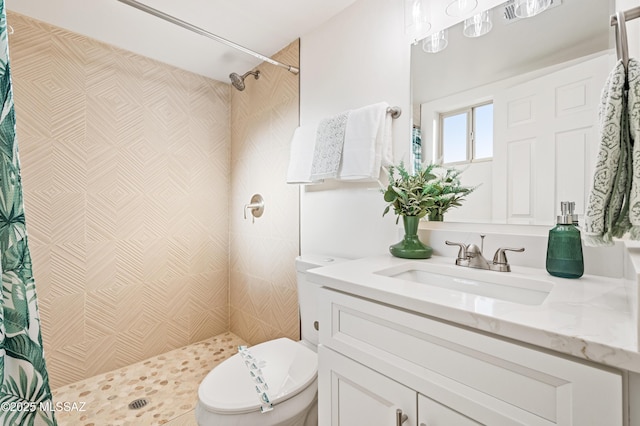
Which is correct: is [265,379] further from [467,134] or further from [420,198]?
[467,134]

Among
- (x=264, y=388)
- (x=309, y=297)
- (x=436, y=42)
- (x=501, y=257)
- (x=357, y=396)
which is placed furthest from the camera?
(x=309, y=297)

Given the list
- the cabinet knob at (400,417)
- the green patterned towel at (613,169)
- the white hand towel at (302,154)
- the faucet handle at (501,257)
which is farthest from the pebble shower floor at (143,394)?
the green patterned towel at (613,169)

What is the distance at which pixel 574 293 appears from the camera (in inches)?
28.0

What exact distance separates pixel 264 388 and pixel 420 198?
0.92 m

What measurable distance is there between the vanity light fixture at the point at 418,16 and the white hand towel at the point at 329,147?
44 cm

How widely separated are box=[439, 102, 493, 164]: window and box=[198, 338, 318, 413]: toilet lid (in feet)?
3.38

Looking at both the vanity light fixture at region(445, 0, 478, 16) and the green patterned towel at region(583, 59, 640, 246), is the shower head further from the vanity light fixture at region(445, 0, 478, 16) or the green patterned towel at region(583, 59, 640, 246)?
the green patterned towel at region(583, 59, 640, 246)

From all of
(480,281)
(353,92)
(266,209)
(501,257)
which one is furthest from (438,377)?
(266,209)

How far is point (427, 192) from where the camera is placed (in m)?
1.15

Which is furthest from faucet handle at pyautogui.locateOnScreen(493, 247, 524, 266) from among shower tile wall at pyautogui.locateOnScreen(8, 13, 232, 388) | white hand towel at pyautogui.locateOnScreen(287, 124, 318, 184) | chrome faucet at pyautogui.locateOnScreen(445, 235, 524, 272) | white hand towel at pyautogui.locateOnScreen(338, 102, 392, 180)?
shower tile wall at pyautogui.locateOnScreen(8, 13, 232, 388)

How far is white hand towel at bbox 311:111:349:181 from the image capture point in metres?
1.45

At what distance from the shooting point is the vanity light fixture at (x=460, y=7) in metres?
1.16

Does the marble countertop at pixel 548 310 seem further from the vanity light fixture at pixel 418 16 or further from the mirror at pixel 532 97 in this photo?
the vanity light fixture at pixel 418 16

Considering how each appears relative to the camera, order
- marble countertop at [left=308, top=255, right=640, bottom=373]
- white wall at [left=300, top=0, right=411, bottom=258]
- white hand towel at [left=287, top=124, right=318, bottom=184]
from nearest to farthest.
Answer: marble countertop at [left=308, top=255, right=640, bottom=373], white wall at [left=300, top=0, right=411, bottom=258], white hand towel at [left=287, top=124, right=318, bottom=184]
